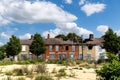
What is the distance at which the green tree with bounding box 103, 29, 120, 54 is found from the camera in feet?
234

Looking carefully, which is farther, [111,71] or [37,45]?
[37,45]

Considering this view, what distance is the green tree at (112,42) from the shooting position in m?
71.2

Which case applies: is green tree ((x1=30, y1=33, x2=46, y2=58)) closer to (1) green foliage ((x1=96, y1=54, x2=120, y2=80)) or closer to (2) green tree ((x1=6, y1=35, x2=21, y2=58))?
(2) green tree ((x1=6, y1=35, x2=21, y2=58))

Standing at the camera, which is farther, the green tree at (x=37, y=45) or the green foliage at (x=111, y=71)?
the green tree at (x=37, y=45)

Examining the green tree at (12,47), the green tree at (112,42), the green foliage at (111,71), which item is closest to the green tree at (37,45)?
the green tree at (12,47)

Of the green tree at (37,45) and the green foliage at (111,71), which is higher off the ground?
the green tree at (37,45)

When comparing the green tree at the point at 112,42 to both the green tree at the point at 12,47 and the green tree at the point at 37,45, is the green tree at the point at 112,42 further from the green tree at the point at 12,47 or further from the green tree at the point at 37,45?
the green tree at the point at 12,47

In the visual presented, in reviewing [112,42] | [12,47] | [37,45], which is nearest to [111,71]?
[112,42]

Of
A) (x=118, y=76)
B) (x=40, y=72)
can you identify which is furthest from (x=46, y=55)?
(x=118, y=76)

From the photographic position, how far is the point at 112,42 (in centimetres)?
7138

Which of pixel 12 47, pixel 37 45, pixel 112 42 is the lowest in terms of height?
pixel 12 47

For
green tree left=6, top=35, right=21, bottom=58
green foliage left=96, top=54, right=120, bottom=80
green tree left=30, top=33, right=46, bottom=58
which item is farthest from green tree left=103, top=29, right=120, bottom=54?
green foliage left=96, top=54, right=120, bottom=80

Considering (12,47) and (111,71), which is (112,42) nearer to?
(12,47)

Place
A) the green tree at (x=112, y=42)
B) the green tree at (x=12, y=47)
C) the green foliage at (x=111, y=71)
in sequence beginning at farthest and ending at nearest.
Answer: the green tree at (x=12, y=47) → the green tree at (x=112, y=42) → the green foliage at (x=111, y=71)
